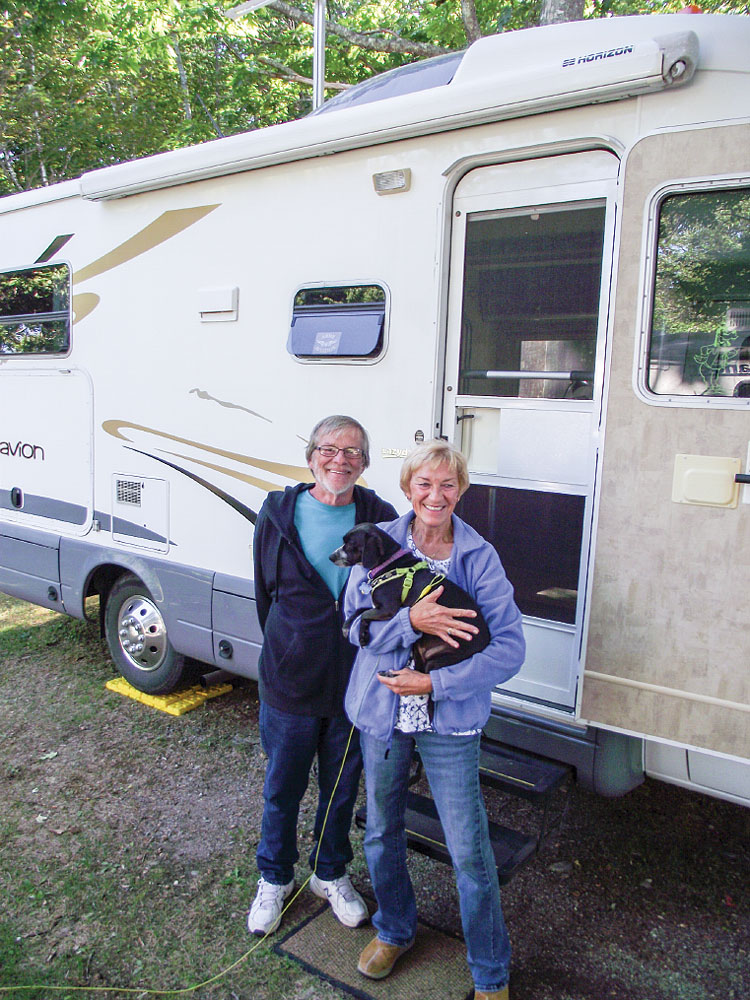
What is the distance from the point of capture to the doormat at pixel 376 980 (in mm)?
2607

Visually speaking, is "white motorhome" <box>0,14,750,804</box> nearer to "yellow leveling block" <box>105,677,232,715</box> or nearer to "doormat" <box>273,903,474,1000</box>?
"yellow leveling block" <box>105,677,232,715</box>

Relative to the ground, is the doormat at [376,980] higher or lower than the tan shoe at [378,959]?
lower

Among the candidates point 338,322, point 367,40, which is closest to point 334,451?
point 338,322

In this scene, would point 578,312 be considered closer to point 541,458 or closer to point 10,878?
point 541,458

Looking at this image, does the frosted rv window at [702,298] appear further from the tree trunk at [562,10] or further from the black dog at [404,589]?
the tree trunk at [562,10]

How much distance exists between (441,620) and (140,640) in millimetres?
3098

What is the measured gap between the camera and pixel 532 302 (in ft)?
10.3

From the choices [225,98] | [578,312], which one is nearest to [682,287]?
[578,312]

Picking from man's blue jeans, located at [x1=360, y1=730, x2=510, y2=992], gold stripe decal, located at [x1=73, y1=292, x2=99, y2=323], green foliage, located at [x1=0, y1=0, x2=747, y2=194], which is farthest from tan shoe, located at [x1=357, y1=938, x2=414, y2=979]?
green foliage, located at [x1=0, y1=0, x2=747, y2=194]

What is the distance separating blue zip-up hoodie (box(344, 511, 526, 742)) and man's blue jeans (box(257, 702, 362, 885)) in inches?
15.9

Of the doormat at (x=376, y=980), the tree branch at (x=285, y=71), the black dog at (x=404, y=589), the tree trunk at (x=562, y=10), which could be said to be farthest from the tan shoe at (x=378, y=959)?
the tree branch at (x=285, y=71)

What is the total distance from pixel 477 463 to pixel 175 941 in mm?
2097

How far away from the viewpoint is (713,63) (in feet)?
8.64

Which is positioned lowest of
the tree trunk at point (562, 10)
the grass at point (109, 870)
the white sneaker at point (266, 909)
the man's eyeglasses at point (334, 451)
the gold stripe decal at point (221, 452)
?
the grass at point (109, 870)
